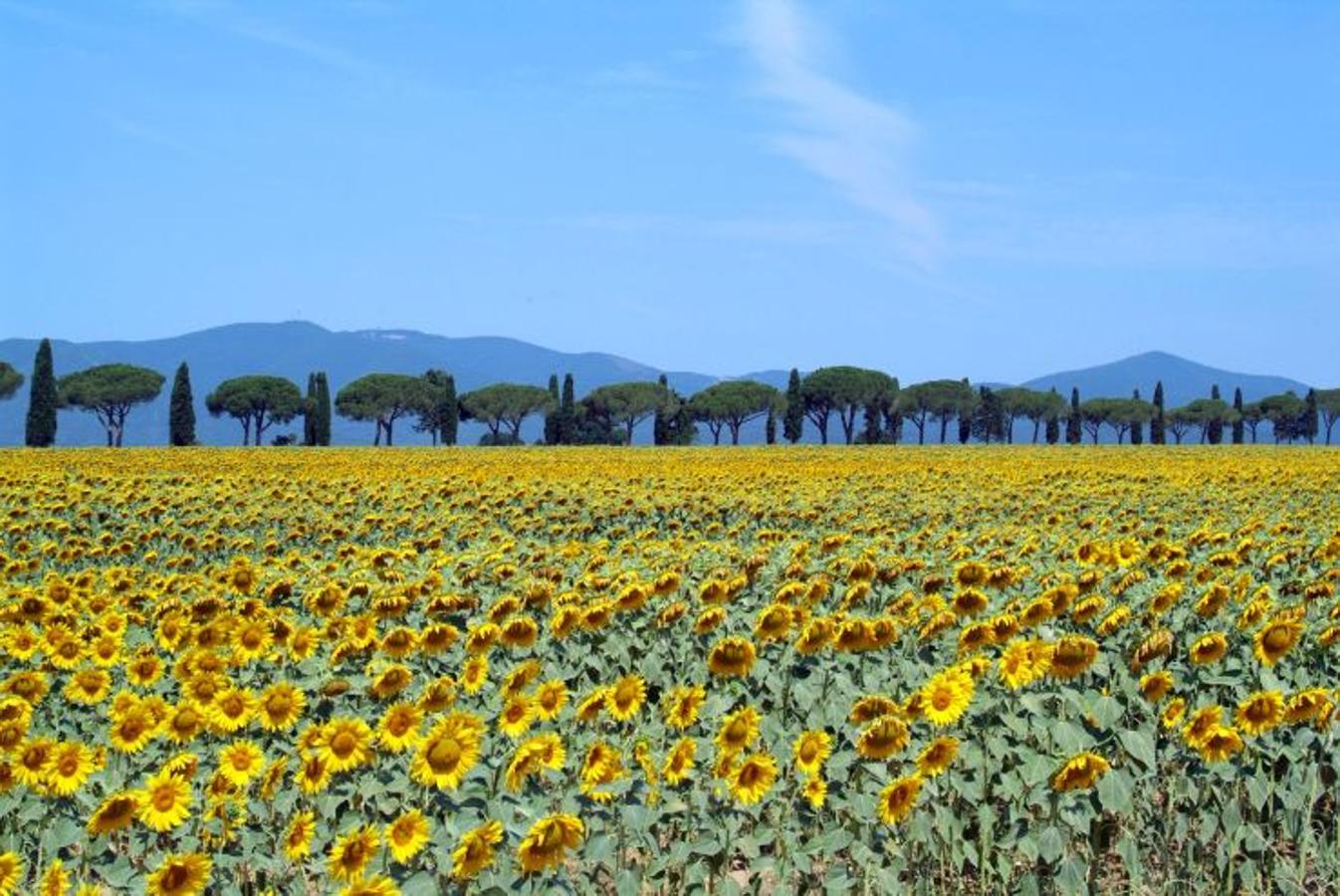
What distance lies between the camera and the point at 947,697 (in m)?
5.07

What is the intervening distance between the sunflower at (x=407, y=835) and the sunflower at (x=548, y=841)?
0.34m

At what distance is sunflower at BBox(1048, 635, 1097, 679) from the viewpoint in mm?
5375

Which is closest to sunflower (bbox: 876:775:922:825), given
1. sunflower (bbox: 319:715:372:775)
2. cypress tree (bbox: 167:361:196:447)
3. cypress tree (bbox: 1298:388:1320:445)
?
sunflower (bbox: 319:715:372:775)

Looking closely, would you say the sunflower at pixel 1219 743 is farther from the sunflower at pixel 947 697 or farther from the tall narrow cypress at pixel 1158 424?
the tall narrow cypress at pixel 1158 424

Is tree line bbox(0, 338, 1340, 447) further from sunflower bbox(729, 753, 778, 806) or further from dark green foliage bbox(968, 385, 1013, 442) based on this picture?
sunflower bbox(729, 753, 778, 806)

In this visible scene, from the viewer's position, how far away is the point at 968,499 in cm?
2044

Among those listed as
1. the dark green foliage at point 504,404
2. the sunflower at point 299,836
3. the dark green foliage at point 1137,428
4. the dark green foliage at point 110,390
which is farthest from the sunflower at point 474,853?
the dark green foliage at point 1137,428

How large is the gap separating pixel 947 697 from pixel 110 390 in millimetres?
116943

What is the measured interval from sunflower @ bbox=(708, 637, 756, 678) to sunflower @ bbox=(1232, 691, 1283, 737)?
6.80 feet

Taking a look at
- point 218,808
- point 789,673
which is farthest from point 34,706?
point 789,673

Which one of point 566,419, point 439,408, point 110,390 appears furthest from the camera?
point 110,390

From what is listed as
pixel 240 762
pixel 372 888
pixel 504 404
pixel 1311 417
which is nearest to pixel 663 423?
pixel 504 404

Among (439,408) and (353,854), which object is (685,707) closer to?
(353,854)

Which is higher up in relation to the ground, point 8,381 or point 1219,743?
point 8,381
